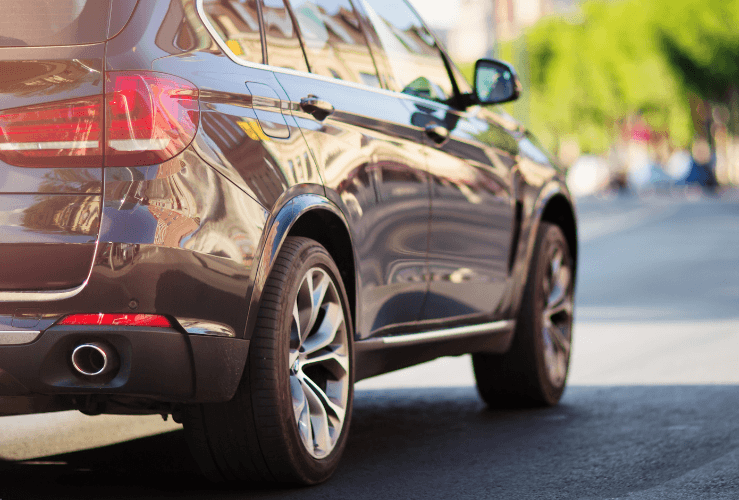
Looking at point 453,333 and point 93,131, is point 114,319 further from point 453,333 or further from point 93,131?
point 453,333

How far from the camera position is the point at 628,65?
65188mm

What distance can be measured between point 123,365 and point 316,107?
1.17 m

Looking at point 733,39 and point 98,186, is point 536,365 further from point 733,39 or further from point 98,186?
point 733,39

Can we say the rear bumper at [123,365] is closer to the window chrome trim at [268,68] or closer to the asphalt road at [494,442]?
the asphalt road at [494,442]

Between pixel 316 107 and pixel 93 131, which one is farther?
pixel 316 107

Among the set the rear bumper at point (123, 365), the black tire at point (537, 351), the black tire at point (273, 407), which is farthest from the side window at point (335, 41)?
the black tire at point (537, 351)

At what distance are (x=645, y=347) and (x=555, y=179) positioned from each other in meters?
3.07

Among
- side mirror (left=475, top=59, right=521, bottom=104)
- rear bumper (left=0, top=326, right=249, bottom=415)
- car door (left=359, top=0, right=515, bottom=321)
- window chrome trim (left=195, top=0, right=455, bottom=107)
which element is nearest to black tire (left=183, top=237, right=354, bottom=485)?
rear bumper (left=0, top=326, right=249, bottom=415)

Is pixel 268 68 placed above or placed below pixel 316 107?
above

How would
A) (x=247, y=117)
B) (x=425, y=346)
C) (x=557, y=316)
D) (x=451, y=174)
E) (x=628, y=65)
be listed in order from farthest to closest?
(x=628, y=65)
(x=557, y=316)
(x=451, y=174)
(x=425, y=346)
(x=247, y=117)

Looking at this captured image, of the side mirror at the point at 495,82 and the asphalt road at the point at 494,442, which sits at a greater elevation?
the side mirror at the point at 495,82

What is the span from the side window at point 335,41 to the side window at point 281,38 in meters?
0.08

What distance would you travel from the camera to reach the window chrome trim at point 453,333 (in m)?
4.96

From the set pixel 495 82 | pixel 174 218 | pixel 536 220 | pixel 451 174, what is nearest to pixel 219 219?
pixel 174 218
